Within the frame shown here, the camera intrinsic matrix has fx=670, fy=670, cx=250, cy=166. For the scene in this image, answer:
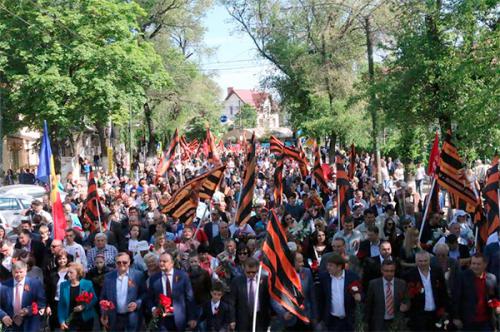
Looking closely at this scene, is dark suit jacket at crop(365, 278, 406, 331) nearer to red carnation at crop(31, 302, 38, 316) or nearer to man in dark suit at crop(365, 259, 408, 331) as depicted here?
man in dark suit at crop(365, 259, 408, 331)

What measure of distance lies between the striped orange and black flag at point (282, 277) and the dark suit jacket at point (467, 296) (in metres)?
1.66

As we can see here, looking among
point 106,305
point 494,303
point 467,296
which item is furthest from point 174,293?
point 494,303

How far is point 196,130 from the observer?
3046 inches

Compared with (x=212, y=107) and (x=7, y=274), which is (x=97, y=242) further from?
(x=212, y=107)

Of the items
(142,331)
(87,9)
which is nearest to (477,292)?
(142,331)

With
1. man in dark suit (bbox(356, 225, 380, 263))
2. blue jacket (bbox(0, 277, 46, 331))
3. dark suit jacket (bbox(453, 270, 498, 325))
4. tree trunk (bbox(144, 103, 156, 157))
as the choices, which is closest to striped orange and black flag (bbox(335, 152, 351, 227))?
man in dark suit (bbox(356, 225, 380, 263))

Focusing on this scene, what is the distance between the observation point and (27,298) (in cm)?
779

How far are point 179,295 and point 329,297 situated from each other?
5.63 ft

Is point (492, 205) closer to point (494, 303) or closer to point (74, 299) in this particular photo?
point (494, 303)

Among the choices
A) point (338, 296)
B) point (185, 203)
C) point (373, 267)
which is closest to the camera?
point (338, 296)

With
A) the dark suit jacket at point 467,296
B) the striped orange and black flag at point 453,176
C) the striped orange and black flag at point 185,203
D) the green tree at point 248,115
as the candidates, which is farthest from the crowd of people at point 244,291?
the green tree at point 248,115

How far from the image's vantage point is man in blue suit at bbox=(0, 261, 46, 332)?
776cm

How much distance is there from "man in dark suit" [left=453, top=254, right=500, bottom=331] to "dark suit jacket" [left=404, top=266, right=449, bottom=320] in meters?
0.19

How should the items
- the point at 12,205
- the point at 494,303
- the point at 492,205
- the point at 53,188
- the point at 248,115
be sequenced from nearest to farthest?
the point at 494,303 → the point at 492,205 → the point at 53,188 → the point at 12,205 → the point at 248,115
